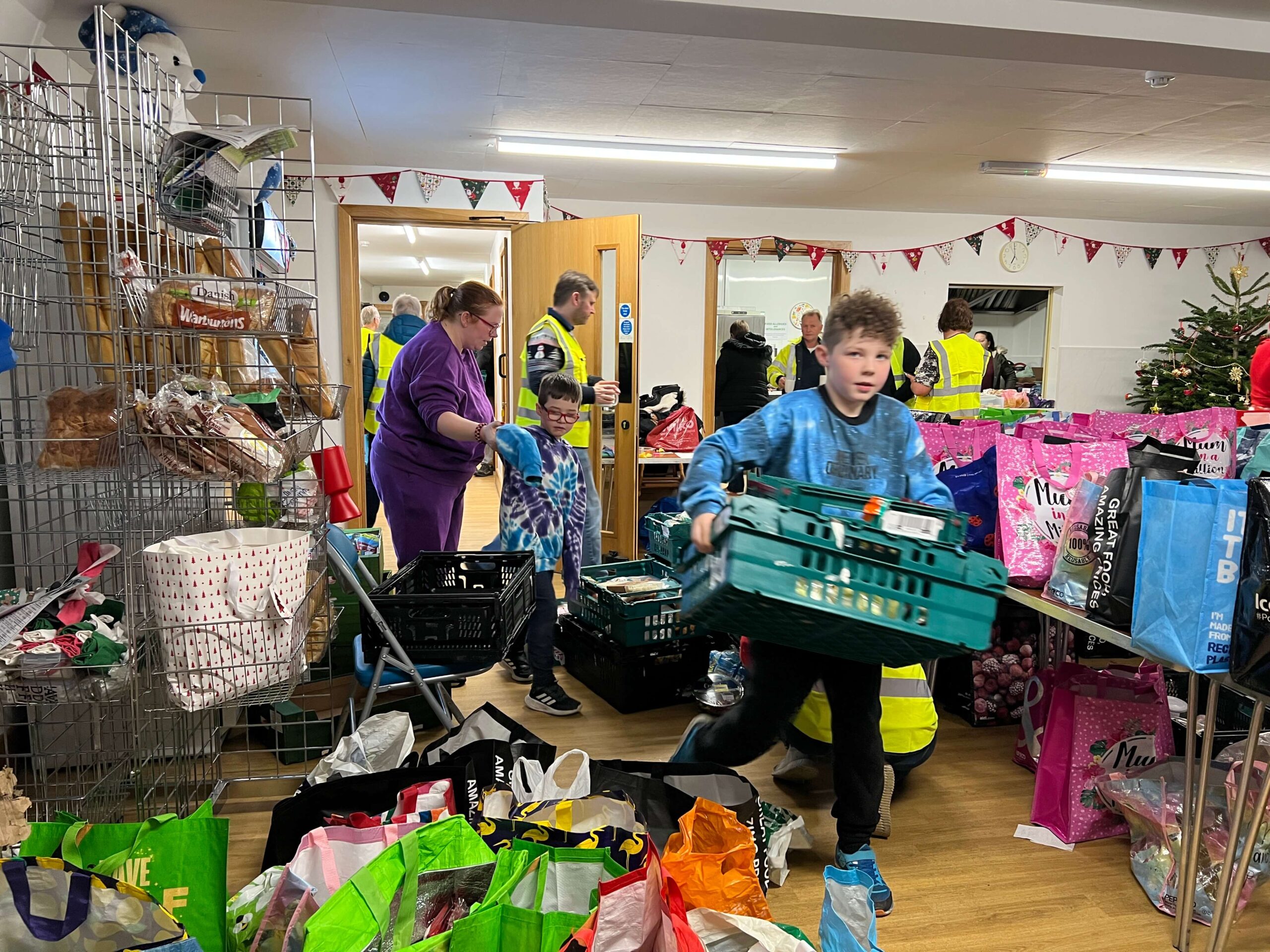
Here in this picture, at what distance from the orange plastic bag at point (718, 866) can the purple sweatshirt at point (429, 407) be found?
1656mm

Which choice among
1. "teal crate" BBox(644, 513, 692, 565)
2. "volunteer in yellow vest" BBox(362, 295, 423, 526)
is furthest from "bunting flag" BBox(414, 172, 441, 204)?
"teal crate" BBox(644, 513, 692, 565)

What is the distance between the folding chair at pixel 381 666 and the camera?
2322 millimetres

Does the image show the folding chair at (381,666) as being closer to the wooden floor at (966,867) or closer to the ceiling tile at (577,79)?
the wooden floor at (966,867)

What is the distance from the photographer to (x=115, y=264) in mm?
1961

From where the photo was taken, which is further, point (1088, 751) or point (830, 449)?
point (1088, 751)

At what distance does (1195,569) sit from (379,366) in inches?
204

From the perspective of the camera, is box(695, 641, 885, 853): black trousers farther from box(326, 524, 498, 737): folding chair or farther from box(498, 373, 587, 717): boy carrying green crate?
box(498, 373, 587, 717): boy carrying green crate

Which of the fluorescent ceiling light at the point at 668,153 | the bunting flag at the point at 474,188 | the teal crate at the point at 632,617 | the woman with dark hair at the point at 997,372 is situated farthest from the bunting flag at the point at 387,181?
the woman with dark hair at the point at 997,372

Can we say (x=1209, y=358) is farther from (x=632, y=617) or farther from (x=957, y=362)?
(x=632, y=617)

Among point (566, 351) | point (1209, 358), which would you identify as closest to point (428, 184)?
point (566, 351)

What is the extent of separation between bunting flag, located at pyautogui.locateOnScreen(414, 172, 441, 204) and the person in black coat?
7.76 feet

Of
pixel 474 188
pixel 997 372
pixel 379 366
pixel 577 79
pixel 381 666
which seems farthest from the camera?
pixel 997 372

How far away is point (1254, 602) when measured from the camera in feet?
5.14

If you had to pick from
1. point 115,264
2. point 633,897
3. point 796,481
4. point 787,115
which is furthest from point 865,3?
point 633,897
